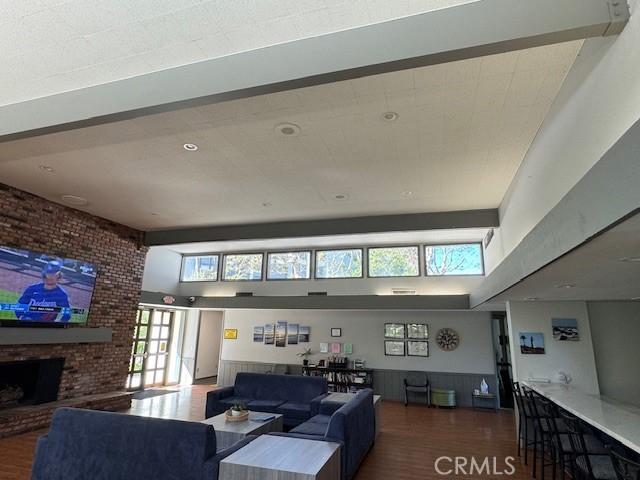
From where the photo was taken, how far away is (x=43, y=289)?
575 centimetres

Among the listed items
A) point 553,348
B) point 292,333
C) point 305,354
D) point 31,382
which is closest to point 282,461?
point 553,348

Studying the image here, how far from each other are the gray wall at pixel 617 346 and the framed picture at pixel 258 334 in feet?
25.3

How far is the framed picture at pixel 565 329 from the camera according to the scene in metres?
5.34

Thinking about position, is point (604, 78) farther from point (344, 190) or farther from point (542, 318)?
point (542, 318)

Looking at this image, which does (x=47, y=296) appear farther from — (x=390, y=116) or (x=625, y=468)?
(x=625, y=468)

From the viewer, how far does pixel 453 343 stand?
8773 mm

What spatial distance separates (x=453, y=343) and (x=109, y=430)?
7.58 m

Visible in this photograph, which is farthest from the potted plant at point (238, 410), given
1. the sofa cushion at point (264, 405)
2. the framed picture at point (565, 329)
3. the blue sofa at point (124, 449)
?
the framed picture at point (565, 329)

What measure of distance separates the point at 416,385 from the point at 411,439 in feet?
10.4

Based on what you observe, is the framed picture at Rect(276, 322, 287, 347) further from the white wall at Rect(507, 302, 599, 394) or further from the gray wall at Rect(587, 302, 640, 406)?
the gray wall at Rect(587, 302, 640, 406)

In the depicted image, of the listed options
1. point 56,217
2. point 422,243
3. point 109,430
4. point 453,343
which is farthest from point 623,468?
point 56,217

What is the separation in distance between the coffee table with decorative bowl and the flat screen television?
3254 mm

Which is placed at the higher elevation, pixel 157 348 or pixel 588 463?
pixel 157 348

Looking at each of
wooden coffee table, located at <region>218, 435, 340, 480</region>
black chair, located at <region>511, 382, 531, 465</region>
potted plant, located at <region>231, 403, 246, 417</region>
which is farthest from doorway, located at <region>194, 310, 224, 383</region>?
black chair, located at <region>511, 382, 531, 465</region>
